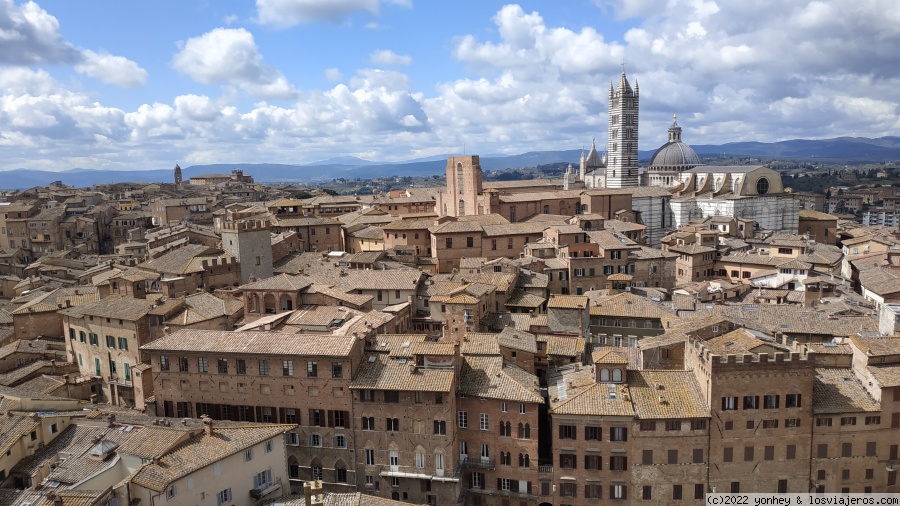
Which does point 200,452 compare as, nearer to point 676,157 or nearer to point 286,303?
point 286,303

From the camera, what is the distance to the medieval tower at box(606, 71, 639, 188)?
458 feet

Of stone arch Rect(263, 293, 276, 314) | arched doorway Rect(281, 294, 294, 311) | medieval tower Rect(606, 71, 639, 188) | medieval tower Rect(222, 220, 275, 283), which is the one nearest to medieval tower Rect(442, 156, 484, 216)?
medieval tower Rect(222, 220, 275, 283)

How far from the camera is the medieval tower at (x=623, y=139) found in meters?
140

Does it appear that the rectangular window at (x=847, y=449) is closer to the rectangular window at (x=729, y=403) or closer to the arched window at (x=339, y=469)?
the rectangular window at (x=729, y=403)

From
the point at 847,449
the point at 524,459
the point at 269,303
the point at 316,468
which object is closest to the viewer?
the point at 847,449

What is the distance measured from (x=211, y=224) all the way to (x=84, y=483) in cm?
7366

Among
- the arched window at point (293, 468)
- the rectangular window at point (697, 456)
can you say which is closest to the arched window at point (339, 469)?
the arched window at point (293, 468)

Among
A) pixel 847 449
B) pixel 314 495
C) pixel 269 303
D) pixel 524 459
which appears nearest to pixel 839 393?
pixel 847 449

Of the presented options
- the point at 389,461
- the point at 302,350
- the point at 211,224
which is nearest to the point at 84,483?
the point at 302,350

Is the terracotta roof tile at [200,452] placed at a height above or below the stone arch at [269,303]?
below

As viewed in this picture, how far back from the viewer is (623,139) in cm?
13962

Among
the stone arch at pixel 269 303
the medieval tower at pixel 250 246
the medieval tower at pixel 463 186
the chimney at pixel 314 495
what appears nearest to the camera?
the chimney at pixel 314 495

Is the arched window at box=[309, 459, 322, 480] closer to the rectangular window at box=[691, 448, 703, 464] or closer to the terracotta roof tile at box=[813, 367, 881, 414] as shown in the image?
the rectangular window at box=[691, 448, 703, 464]

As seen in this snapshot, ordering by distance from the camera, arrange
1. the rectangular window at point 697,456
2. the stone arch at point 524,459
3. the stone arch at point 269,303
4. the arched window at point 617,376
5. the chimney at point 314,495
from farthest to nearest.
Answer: the stone arch at point 269,303 → the arched window at point 617,376 → the stone arch at point 524,459 → the rectangular window at point 697,456 → the chimney at point 314,495
